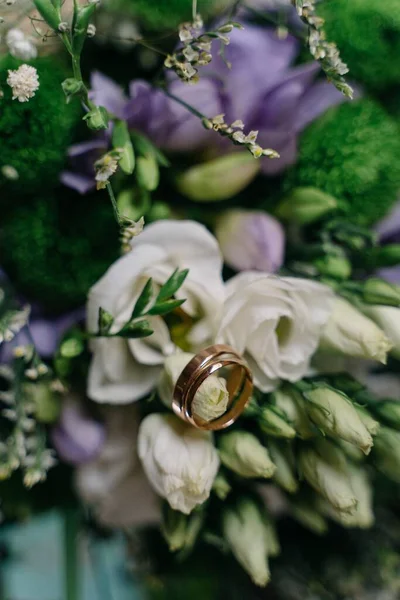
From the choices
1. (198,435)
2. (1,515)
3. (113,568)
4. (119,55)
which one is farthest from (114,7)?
(113,568)

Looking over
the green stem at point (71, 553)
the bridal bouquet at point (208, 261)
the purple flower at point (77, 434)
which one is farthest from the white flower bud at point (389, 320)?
the green stem at point (71, 553)

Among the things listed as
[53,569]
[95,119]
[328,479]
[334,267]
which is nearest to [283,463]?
[328,479]

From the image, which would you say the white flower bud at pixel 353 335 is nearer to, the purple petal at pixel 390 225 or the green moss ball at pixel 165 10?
the purple petal at pixel 390 225

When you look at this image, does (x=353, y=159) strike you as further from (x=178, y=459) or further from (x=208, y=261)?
(x=178, y=459)

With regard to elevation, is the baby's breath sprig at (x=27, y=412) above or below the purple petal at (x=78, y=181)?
below

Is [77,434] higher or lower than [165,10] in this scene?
lower
